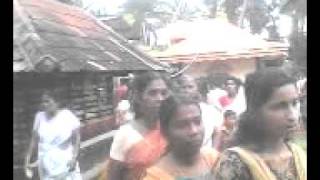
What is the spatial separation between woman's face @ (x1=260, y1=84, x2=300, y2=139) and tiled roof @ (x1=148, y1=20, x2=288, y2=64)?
286mm

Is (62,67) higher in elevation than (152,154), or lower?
higher

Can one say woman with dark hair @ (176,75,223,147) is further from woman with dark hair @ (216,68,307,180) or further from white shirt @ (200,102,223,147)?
woman with dark hair @ (216,68,307,180)

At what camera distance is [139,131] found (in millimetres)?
4871

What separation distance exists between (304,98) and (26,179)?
2.22 metres

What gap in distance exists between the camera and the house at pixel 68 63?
4.75m

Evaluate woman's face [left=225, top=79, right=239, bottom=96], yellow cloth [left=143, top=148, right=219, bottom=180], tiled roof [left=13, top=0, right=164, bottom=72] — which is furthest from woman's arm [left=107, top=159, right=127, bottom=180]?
woman's face [left=225, top=79, right=239, bottom=96]

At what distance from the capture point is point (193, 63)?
493cm

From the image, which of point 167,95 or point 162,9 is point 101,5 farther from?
point 167,95

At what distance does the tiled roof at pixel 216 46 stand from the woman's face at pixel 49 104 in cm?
83

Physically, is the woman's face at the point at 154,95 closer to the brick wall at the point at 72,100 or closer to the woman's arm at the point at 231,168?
the brick wall at the point at 72,100

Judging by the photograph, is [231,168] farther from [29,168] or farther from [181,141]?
[29,168]

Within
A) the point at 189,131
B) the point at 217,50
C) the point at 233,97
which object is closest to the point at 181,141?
the point at 189,131

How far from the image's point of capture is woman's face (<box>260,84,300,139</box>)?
4.91 meters
